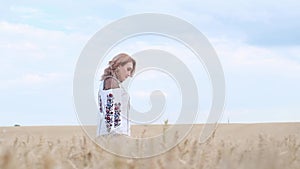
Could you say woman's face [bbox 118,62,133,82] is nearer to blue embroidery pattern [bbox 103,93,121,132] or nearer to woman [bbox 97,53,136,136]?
woman [bbox 97,53,136,136]

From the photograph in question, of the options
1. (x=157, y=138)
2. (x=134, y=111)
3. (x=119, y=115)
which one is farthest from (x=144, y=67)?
(x=157, y=138)

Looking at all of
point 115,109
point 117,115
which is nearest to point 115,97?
point 115,109

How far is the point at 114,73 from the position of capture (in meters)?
5.95

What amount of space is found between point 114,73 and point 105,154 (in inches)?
124

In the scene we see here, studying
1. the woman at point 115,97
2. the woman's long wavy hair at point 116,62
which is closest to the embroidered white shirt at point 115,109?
the woman at point 115,97

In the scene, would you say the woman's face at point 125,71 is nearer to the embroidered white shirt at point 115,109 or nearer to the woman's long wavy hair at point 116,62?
the woman's long wavy hair at point 116,62

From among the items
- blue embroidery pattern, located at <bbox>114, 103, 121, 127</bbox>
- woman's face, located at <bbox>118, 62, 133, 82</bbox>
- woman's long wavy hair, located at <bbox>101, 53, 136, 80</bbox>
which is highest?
woman's long wavy hair, located at <bbox>101, 53, 136, 80</bbox>

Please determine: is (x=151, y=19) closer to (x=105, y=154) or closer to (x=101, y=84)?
(x=105, y=154)

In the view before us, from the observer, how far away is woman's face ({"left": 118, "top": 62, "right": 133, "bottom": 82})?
5.78 metres

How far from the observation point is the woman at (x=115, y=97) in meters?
5.56

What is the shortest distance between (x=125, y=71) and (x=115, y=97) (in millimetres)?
374

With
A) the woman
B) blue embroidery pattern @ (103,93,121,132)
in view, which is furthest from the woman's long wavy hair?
blue embroidery pattern @ (103,93,121,132)

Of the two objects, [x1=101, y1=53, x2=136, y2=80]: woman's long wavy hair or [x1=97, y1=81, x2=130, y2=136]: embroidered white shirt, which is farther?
[x1=101, y1=53, x2=136, y2=80]: woman's long wavy hair

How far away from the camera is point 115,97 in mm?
5613
